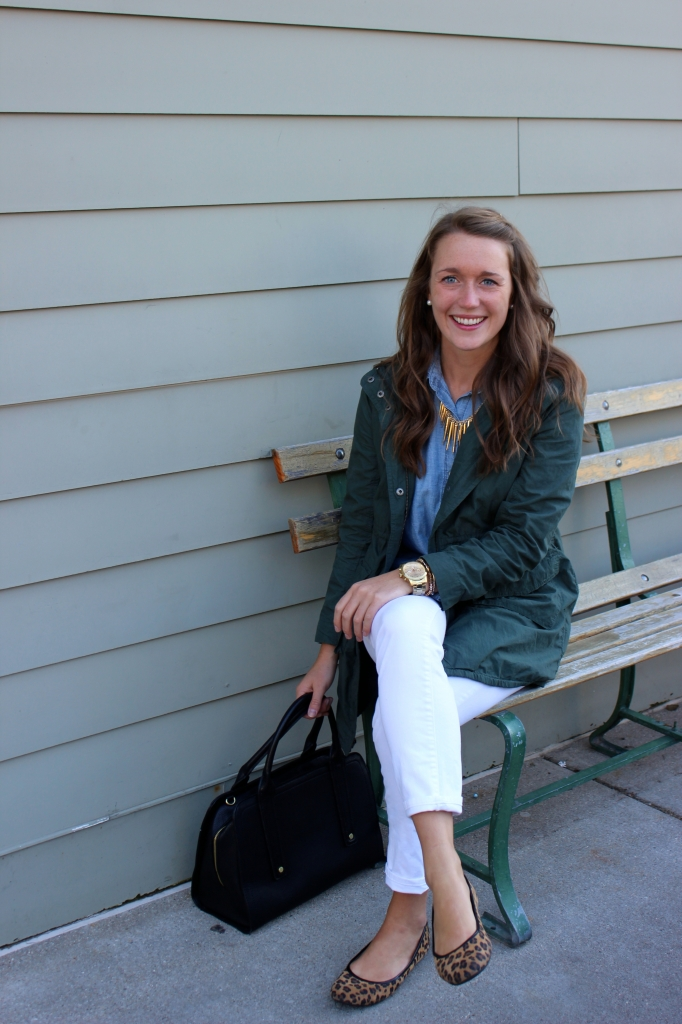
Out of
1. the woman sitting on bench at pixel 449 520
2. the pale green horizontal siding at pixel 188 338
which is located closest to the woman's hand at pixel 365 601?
the woman sitting on bench at pixel 449 520

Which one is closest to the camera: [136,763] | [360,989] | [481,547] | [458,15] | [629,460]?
[360,989]

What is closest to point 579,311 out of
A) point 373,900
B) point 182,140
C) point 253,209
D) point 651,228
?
point 651,228

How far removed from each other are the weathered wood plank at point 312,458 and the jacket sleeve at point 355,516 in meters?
0.10

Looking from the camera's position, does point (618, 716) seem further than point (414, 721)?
Yes

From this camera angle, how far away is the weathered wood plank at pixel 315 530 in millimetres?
2322

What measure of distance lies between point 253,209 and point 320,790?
1.39 metres

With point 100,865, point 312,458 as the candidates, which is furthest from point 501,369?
point 100,865

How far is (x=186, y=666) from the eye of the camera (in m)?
2.30

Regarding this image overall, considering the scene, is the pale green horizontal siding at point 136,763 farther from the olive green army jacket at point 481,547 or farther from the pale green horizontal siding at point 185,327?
the olive green army jacket at point 481,547

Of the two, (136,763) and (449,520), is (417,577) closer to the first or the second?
(449,520)

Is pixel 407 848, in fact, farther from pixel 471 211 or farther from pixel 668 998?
pixel 471 211

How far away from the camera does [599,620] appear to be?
8.63 feet

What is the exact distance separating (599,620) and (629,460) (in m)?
0.56

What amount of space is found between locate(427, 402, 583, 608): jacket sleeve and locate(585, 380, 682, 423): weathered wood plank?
28.0 inches
